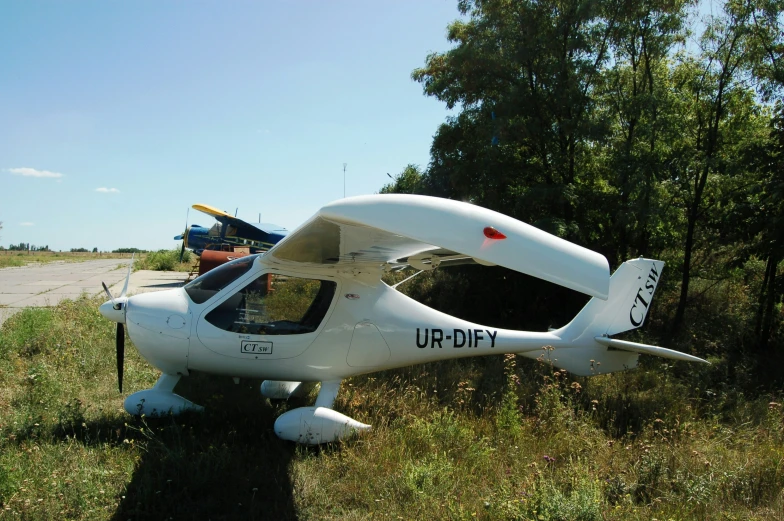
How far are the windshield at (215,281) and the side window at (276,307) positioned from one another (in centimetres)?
19

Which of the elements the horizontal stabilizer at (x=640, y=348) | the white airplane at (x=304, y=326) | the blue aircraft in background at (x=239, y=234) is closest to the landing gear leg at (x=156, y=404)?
the white airplane at (x=304, y=326)

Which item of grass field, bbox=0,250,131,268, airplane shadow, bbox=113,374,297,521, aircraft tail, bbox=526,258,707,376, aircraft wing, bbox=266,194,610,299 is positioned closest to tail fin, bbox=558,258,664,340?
aircraft tail, bbox=526,258,707,376

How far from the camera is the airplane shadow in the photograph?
3631 millimetres

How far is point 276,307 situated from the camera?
5.36 metres

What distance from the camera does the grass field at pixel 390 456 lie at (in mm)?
3625

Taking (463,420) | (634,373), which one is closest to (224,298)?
(463,420)

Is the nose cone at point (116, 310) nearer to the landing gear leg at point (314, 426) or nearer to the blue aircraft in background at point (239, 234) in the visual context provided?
the landing gear leg at point (314, 426)

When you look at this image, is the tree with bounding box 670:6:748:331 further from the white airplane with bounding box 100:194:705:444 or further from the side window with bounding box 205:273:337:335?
the side window with bounding box 205:273:337:335

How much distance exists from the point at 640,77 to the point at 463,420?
9.20 meters

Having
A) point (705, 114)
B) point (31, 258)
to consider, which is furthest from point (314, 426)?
point (31, 258)

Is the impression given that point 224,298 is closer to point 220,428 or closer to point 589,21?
point 220,428

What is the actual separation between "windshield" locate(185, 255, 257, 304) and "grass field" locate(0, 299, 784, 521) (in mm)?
1229

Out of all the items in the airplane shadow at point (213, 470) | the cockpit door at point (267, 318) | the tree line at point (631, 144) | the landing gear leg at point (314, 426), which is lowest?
the airplane shadow at point (213, 470)

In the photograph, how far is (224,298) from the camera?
17.1 feet
